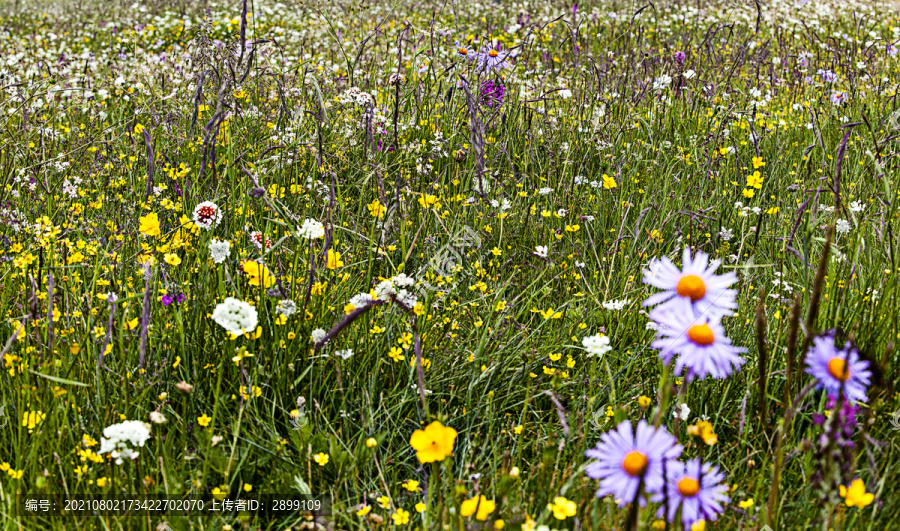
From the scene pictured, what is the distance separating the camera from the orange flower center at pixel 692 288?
100cm

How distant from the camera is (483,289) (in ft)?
6.73

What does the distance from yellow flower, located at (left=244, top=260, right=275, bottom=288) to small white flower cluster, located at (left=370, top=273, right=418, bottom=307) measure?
0.28m

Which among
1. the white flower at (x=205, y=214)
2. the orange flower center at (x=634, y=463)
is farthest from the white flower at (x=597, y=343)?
the white flower at (x=205, y=214)

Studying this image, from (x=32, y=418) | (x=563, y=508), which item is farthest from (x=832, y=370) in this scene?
(x=32, y=418)

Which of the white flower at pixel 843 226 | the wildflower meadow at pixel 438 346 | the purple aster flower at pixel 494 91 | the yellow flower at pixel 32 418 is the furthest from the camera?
the purple aster flower at pixel 494 91

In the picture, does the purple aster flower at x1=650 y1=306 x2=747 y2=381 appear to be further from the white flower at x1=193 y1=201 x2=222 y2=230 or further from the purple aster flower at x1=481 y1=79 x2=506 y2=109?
the purple aster flower at x1=481 y1=79 x2=506 y2=109

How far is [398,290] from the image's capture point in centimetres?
187

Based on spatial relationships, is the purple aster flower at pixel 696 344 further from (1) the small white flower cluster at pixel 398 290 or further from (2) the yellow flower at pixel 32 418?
(2) the yellow flower at pixel 32 418

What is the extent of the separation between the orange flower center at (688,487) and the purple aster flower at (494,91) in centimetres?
248

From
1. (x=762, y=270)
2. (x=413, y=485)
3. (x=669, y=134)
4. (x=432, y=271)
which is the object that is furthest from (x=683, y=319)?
(x=669, y=134)

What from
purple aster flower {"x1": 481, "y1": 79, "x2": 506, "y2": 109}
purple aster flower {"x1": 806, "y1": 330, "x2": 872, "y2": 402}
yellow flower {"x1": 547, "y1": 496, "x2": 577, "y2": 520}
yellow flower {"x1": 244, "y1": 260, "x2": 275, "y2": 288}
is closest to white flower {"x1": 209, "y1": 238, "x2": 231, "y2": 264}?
yellow flower {"x1": 244, "y1": 260, "x2": 275, "y2": 288}

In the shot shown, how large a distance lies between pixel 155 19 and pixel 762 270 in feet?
30.0

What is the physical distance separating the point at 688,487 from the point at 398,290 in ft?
3.46

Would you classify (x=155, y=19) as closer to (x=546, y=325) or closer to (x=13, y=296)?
(x=13, y=296)
